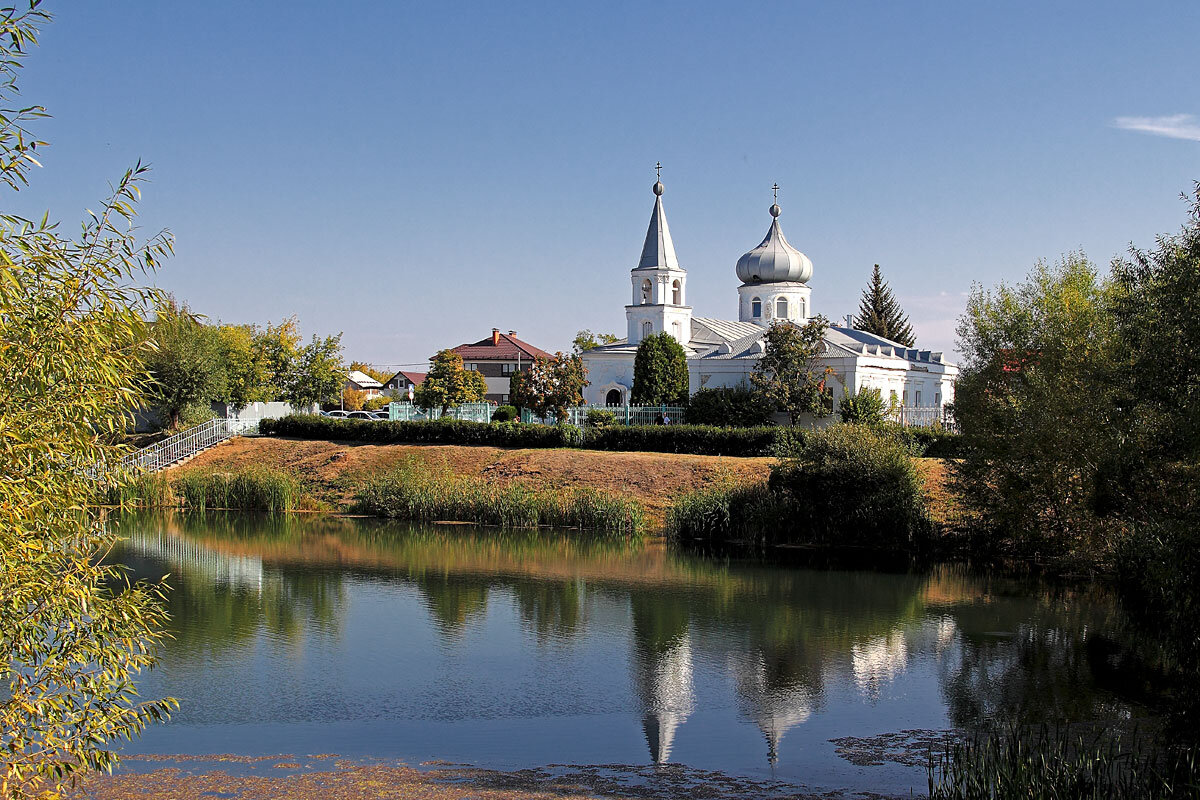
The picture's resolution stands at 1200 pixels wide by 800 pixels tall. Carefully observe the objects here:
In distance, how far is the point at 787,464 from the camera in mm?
32875

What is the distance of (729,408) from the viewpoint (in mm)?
51250

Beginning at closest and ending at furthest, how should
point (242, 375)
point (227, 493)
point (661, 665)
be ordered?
point (661, 665), point (227, 493), point (242, 375)

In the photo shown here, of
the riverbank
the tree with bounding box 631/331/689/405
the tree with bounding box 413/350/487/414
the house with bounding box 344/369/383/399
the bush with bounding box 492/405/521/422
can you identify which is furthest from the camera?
the house with bounding box 344/369/383/399

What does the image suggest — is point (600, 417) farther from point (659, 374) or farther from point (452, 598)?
point (452, 598)

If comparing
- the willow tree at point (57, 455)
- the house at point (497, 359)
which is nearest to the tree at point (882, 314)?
the house at point (497, 359)

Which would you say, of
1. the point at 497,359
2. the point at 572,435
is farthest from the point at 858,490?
the point at 497,359

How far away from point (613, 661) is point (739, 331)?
4787 cm

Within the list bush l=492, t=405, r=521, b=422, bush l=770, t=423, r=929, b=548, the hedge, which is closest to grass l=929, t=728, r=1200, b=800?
bush l=770, t=423, r=929, b=548

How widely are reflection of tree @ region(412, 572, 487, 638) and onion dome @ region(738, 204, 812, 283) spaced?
41137 mm

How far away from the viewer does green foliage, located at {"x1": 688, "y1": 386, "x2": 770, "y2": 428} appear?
1991 inches

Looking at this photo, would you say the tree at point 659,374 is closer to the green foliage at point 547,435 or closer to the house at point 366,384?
the green foliage at point 547,435

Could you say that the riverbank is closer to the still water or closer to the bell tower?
the still water

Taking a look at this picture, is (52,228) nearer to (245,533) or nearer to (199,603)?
(199,603)

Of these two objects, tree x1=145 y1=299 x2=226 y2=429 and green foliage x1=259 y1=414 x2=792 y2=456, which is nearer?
green foliage x1=259 y1=414 x2=792 y2=456
